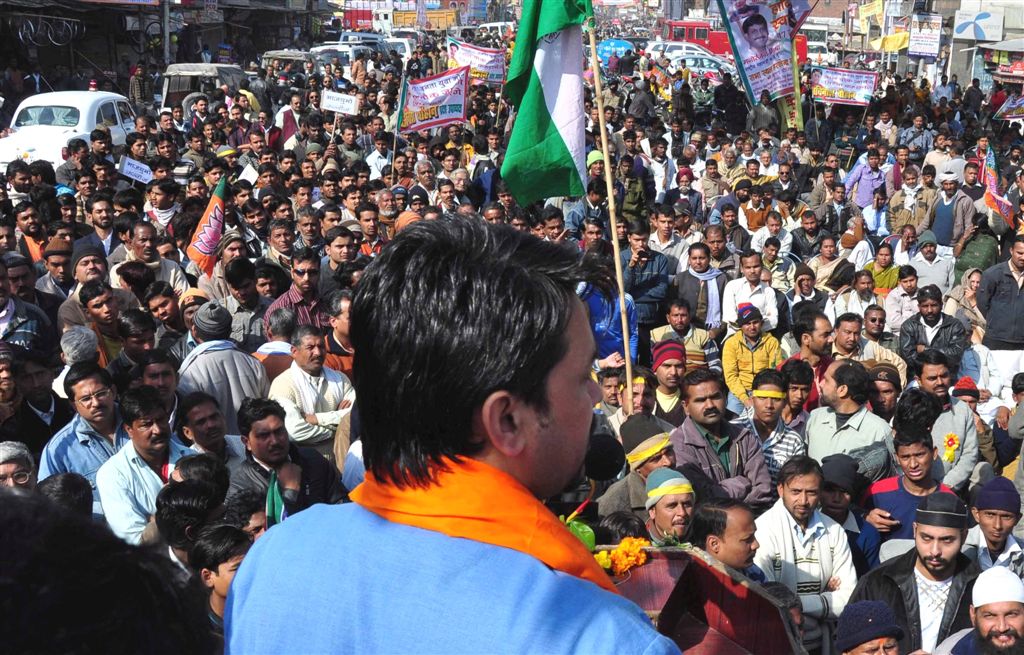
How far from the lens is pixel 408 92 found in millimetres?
14039

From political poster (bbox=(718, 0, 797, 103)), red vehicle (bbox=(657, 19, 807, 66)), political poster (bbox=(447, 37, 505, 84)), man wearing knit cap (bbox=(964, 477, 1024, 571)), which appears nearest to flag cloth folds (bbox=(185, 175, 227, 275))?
man wearing knit cap (bbox=(964, 477, 1024, 571))

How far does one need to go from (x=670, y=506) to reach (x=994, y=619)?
48.5 inches

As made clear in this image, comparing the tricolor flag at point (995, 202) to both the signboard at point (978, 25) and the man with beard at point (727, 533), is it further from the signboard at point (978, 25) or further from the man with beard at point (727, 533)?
the signboard at point (978, 25)

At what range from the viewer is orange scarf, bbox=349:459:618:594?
1.16 m

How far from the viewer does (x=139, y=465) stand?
15.2 feet

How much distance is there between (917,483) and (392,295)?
190 inches

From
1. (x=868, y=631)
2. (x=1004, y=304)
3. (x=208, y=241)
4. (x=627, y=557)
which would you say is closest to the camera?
(x=627, y=557)

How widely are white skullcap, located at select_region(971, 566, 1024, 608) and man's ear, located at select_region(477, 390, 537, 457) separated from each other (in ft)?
11.1

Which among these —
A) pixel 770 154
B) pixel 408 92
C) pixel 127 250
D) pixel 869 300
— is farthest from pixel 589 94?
pixel 127 250

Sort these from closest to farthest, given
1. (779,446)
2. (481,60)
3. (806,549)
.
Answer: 1. (806,549)
2. (779,446)
3. (481,60)

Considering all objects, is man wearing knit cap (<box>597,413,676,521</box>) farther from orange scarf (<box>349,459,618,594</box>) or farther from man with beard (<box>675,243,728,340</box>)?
man with beard (<box>675,243,728,340</box>)

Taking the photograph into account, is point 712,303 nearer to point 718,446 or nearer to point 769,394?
point 769,394

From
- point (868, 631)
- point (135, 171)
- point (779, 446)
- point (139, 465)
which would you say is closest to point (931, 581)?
point (868, 631)

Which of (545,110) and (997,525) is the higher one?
(545,110)
